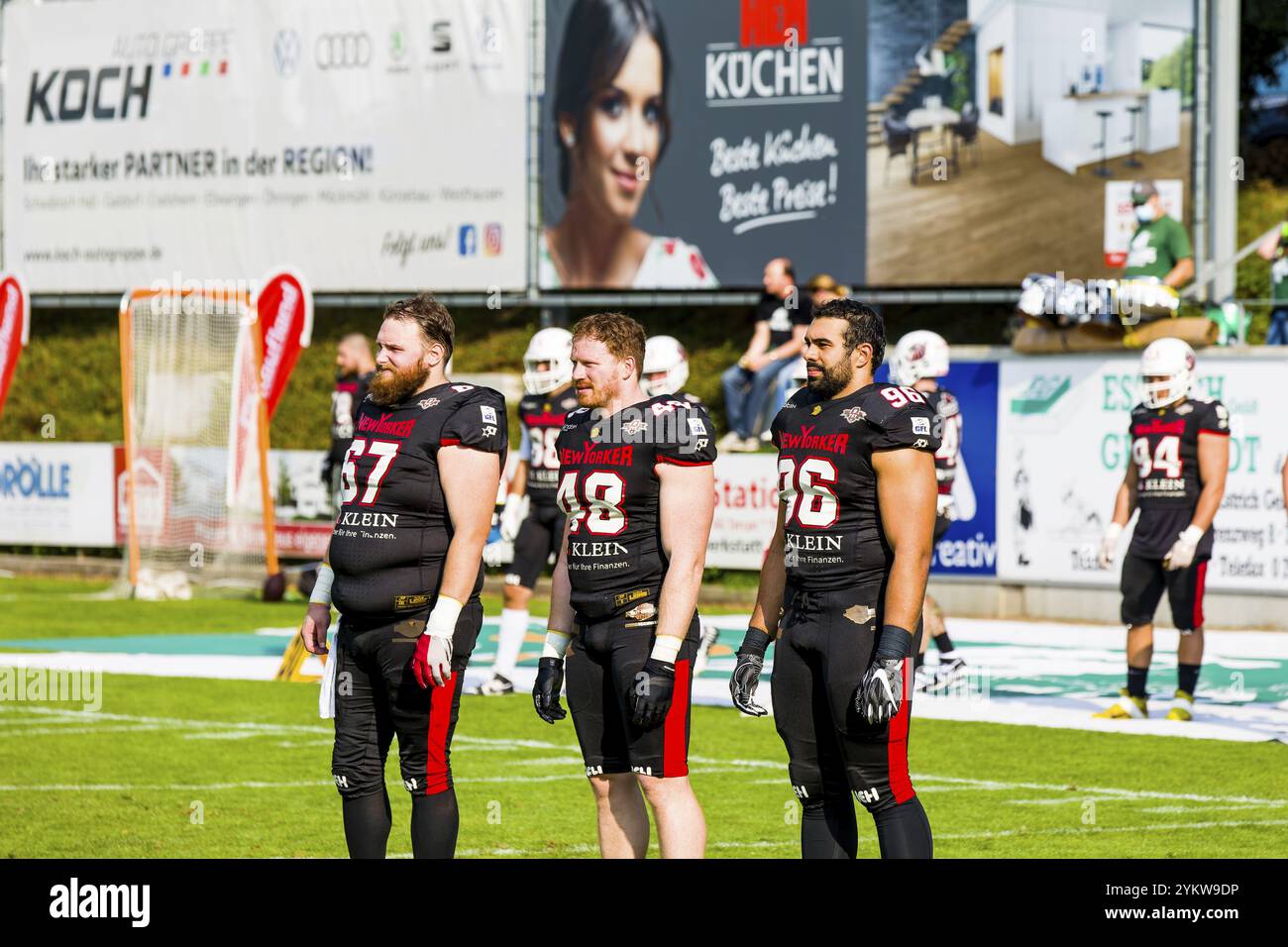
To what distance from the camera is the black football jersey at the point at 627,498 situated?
22.7 feet

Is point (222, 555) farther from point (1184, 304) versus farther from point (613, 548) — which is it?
point (613, 548)

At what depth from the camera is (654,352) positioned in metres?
13.2

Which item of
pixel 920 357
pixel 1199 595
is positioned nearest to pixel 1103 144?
pixel 920 357

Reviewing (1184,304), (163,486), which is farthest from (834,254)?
(163,486)

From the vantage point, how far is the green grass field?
8.87 metres

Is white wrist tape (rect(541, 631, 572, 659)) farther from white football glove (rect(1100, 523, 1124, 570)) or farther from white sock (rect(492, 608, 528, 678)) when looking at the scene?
white sock (rect(492, 608, 528, 678))

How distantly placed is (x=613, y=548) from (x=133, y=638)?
11296mm

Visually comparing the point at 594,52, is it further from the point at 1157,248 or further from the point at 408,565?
the point at 408,565

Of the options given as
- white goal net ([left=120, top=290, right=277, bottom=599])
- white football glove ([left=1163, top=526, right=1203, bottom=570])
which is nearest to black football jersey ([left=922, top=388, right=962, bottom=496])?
white football glove ([left=1163, top=526, right=1203, bottom=570])

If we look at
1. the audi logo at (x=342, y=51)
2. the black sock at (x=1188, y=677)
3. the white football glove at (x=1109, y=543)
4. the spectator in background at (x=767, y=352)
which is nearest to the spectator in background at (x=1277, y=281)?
the spectator in background at (x=767, y=352)

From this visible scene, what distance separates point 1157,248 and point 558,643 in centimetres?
1438

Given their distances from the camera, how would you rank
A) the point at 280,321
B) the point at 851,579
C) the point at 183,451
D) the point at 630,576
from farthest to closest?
the point at 183,451, the point at 280,321, the point at 630,576, the point at 851,579

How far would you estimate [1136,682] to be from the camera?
12680mm
